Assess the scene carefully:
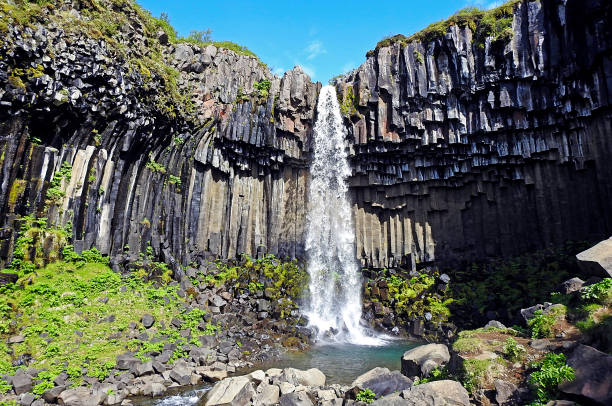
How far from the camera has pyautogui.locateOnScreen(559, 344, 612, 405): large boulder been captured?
570cm

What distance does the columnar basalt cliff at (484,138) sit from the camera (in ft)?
66.7

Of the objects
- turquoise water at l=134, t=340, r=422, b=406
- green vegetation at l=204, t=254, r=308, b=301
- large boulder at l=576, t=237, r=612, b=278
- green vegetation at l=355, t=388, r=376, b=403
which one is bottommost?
turquoise water at l=134, t=340, r=422, b=406

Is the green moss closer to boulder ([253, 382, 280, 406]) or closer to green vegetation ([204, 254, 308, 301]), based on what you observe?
green vegetation ([204, 254, 308, 301])

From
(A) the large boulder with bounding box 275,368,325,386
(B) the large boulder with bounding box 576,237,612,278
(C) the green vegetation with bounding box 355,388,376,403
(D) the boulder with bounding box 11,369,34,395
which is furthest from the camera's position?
(A) the large boulder with bounding box 275,368,325,386

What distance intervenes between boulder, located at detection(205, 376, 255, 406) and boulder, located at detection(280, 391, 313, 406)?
4.13 ft

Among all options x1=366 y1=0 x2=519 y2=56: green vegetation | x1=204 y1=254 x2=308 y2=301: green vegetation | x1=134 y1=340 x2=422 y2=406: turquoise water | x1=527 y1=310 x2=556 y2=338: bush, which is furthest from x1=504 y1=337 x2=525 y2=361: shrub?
x1=366 y1=0 x2=519 y2=56: green vegetation

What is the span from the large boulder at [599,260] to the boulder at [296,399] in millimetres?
9214

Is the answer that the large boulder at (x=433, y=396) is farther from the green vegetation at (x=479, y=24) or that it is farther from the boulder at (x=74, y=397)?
the green vegetation at (x=479, y=24)

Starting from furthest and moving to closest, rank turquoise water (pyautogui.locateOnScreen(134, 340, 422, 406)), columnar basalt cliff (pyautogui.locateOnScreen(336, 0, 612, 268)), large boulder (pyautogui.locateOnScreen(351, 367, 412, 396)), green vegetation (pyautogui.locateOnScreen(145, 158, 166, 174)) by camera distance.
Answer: green vegetation (pyautogui.locateOnScreen(145, 158, 166, 174)) → columnar basalt cliff (pyautogui.locateOnScreen(336, 0, 612, 268)) → turquoise water (pyautogui.locateOnScreen(134, 340, 422, 406)) → large boulder (pyautogui.locateOnScreen(351, 367, 412, 396))

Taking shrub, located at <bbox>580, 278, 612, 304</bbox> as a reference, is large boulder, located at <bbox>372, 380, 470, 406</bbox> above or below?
below

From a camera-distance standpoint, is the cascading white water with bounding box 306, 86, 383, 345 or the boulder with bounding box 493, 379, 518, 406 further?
the cascading white water with bounding box 306, 86, 383, 345

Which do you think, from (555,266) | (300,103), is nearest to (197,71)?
(300,103)

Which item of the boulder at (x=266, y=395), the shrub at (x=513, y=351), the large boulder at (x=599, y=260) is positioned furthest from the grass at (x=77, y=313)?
the large boulder at (x=599, y=260)

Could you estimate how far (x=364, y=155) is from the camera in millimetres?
25516
